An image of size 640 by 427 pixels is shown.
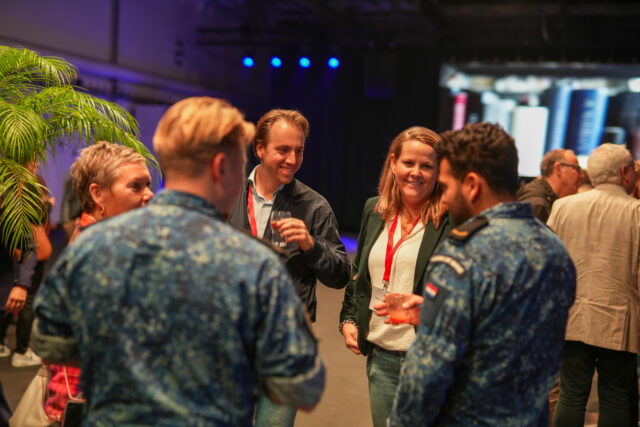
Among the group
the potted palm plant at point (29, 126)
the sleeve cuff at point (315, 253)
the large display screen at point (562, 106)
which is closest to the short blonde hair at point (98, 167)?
the potted palm plant at point (29, 126)

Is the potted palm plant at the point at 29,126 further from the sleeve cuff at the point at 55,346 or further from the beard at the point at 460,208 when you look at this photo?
the beard at the point at 460,208

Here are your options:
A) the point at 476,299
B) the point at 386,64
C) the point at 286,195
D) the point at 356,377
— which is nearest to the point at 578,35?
the point at 386,64

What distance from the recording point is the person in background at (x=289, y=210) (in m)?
2.09

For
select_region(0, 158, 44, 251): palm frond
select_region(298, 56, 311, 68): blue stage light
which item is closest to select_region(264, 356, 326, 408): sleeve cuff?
select_region(0, 158, 44, 251): palm frond

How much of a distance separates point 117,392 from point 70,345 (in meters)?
0.19

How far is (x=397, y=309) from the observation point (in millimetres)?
1589

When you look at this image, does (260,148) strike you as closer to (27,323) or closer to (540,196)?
(540,196)

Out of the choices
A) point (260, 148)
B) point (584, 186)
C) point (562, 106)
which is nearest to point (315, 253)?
point (260, 148)

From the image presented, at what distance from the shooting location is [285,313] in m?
1.05

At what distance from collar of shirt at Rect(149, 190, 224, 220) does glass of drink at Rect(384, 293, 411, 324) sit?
670 millimetres

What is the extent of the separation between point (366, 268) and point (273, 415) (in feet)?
1.97

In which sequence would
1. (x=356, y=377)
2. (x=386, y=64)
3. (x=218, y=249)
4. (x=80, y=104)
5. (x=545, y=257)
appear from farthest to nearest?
(x=386, y=64), (x=356, y=377), (x=80, y=104), (x=545, y=257), (x=218, y=249)

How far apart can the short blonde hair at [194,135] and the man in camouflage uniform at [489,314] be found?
1.78ft

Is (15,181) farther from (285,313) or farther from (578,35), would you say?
(578,35)
